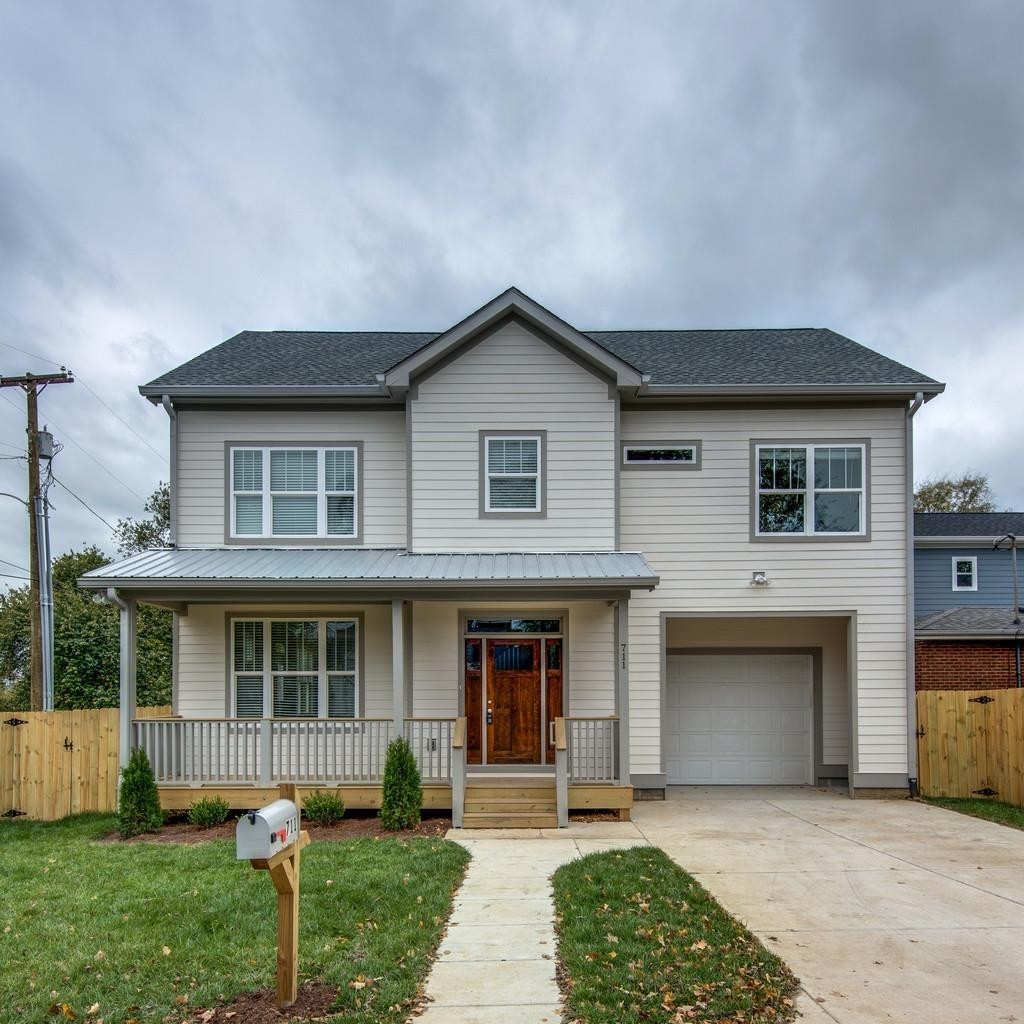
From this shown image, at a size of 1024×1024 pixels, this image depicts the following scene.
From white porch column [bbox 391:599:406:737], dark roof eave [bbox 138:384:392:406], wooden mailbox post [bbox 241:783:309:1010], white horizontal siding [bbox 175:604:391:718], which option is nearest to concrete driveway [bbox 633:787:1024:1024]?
wooden mailbox post [bbox 241:783:309:1010]

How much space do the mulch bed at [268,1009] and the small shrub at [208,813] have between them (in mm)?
6401

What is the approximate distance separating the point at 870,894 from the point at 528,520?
22.3 ft

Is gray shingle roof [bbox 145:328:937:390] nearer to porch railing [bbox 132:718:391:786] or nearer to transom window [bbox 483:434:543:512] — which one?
transom window [bbox 483:434:543:512]

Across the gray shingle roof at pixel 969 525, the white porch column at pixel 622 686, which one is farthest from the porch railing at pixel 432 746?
the gray shingle roof at pixel 969 525

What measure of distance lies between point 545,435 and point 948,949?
8345mm

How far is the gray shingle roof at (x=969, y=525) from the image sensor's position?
21.2 metres

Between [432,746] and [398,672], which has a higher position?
[398,672]

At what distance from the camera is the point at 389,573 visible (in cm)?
1115

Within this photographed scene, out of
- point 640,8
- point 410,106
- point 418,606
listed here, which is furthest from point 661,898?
point 410,106

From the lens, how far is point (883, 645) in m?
12.7

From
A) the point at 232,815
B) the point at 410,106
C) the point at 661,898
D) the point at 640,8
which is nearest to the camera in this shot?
the point at 661,898

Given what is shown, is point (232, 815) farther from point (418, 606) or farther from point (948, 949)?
point (948, 949)

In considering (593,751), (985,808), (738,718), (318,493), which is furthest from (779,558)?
(318,493)

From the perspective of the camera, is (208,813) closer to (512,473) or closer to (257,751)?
(257,751)
